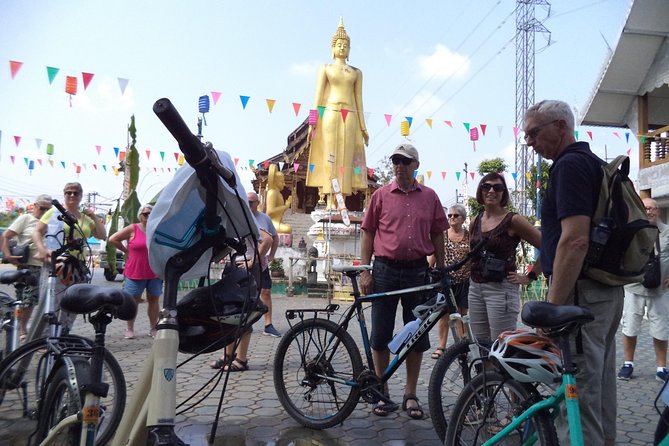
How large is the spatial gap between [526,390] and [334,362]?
1705 millimetres

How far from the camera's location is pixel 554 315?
2053 millimetres

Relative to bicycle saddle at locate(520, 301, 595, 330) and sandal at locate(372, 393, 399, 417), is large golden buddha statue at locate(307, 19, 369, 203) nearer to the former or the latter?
sandal at locate(372, 393, 399, 417)

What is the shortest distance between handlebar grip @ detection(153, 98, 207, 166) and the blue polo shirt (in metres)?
1.60

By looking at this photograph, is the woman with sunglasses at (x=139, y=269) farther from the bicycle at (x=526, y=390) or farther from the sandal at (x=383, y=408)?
the bicycle at (x=526, y=390)

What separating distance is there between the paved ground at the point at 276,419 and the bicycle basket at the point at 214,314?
1455 mm

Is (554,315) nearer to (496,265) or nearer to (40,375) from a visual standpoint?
(496,265)

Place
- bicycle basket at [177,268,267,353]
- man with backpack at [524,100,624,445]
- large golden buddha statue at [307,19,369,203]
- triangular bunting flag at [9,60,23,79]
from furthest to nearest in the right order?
large golden buddha statue at [307,19,369,203] → triangular bunting flag at [9,60,23,79] → man with backpack at [524,100,624,445] → bicycle basket at [177,268,267,353]

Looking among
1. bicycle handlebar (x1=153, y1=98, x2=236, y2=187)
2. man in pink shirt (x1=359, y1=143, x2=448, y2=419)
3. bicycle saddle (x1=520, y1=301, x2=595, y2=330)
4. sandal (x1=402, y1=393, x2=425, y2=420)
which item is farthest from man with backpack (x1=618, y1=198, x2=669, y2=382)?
bicycle handlebar (x1=153, y1=98, x2=236, y2=187)

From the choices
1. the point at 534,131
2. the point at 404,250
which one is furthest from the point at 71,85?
the point at 534,131

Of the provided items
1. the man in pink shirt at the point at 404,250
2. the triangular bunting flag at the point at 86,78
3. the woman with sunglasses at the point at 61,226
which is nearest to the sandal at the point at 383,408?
the man in pink shirt at the point at 404,250

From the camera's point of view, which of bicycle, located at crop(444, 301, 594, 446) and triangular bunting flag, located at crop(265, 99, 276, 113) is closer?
bicycle, located at crop(444, 301, 594, 446)

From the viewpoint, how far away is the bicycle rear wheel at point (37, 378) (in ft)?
9.36

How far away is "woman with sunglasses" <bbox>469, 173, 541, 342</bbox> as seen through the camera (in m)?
3.84

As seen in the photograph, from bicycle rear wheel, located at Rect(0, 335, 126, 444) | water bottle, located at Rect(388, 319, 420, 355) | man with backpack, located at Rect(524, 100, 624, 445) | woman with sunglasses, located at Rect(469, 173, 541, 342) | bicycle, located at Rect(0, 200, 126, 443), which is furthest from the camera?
woman with sunglasses, located at Rect(469, 173, 541, 342)
